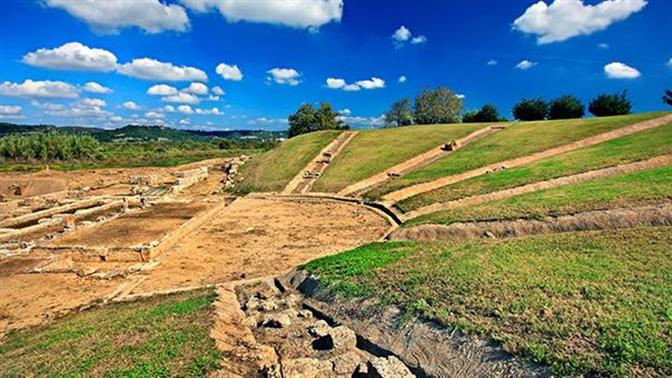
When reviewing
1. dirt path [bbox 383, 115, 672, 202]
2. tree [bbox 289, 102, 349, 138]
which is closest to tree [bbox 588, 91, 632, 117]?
dirt path [bbox 383, 115, 672, 202]

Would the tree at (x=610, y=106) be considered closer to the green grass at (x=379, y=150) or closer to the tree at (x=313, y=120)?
the green grass at (x=379, y=150)

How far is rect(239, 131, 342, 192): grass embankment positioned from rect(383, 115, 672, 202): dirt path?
30.9 ft

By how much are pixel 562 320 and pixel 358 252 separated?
21.9 feet

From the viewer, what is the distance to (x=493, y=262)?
8.81 m

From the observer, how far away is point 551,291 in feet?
22.9

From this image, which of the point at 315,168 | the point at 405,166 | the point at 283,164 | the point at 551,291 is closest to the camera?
the point at 551,291

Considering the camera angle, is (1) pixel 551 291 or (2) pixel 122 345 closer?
(1) pixel 551 291

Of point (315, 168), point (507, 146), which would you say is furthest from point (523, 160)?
point (315, 168)

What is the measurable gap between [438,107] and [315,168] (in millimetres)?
34467

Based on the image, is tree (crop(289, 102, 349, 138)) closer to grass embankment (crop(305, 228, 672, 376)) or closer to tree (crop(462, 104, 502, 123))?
tree (crop(462, 104, 502, 123))

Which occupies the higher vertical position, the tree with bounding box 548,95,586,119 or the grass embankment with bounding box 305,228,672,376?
the tree with bounding box 548,95,586,119

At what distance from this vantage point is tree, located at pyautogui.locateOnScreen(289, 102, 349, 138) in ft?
208

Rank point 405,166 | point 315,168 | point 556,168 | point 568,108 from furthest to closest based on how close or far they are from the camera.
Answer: point 568,108 < point 315,168 < point 405,166 < point 556,168

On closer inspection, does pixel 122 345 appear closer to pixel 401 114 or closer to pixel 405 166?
pixel 405 166
